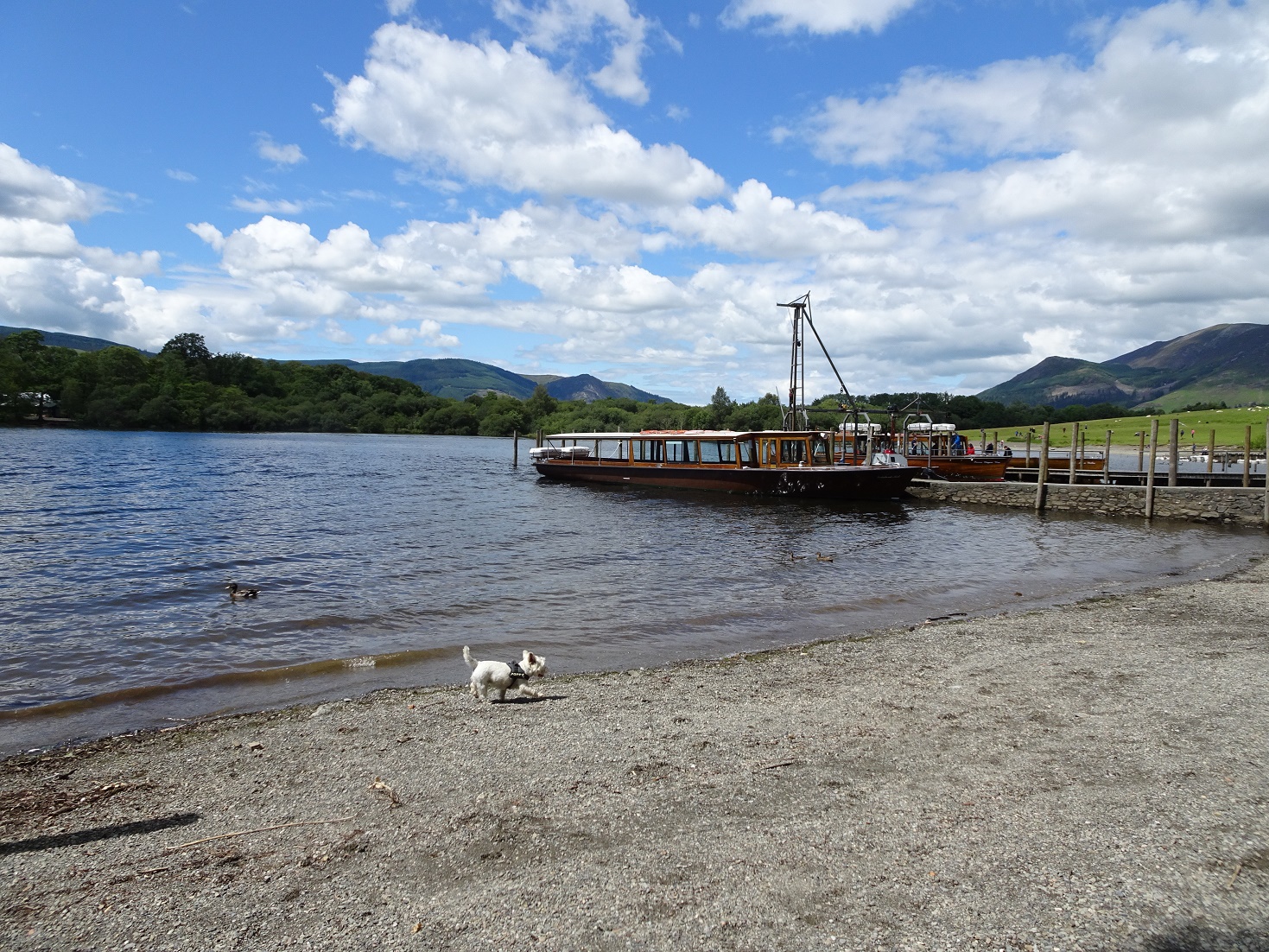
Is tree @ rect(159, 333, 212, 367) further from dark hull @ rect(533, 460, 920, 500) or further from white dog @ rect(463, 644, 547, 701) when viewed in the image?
white dog @ rect(463, 644, 547, 701)

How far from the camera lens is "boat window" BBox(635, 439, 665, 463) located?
47.2 meters

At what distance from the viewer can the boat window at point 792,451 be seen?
40.6 meters

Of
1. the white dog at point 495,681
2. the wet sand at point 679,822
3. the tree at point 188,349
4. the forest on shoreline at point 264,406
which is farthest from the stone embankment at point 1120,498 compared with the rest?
the tree at point 188,349

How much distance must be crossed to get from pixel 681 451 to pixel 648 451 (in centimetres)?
291

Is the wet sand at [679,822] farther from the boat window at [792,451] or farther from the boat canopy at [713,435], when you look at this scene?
the boat canopy at [713,435]

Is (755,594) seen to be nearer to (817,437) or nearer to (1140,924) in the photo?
(1140,924)

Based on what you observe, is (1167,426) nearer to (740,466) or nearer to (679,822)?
(740,466)

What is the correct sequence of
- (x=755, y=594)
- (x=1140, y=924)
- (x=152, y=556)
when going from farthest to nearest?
(x=152, y=556)
(x=755, y=594)
(x=1140, y=924)

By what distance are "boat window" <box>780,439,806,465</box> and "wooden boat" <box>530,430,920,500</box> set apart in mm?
48

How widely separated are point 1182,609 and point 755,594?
8.01 m

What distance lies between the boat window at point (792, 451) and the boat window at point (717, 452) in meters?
3.04

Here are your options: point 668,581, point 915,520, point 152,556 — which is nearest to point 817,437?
point 915,520

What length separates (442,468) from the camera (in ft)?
228

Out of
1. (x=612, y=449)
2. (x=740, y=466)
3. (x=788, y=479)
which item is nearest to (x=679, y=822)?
(x=788, y=479)
